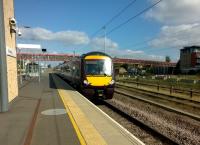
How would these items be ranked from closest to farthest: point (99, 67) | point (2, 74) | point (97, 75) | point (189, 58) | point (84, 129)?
1. point (84, 129)
2. point (2, 74)
3. point (97, 75)
4. point (99, 67)
5. point (189, 58)

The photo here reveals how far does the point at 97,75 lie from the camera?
60.4 feet

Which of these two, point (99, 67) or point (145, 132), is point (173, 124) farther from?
point (99, 67)

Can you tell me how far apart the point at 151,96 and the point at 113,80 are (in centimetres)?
576

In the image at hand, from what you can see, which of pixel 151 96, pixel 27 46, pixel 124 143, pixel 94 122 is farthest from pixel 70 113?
pixel 27 46

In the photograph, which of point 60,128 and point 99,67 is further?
point 99,67

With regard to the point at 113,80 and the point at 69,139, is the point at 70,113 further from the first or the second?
the point at 113,80

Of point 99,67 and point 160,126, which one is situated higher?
point 99,67

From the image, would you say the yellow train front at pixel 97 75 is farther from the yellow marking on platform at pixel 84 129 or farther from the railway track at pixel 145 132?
the yellow marking on platform at pixel 84 129

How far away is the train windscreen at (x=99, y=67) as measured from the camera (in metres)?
18.6

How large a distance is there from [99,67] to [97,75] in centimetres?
62

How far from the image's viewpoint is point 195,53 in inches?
4402

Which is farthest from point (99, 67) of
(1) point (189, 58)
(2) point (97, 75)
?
(1) point (189, 58)

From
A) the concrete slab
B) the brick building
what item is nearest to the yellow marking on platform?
the concrete slab

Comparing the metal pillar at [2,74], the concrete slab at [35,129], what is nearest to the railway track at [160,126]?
the concrete slab at [35,129]
